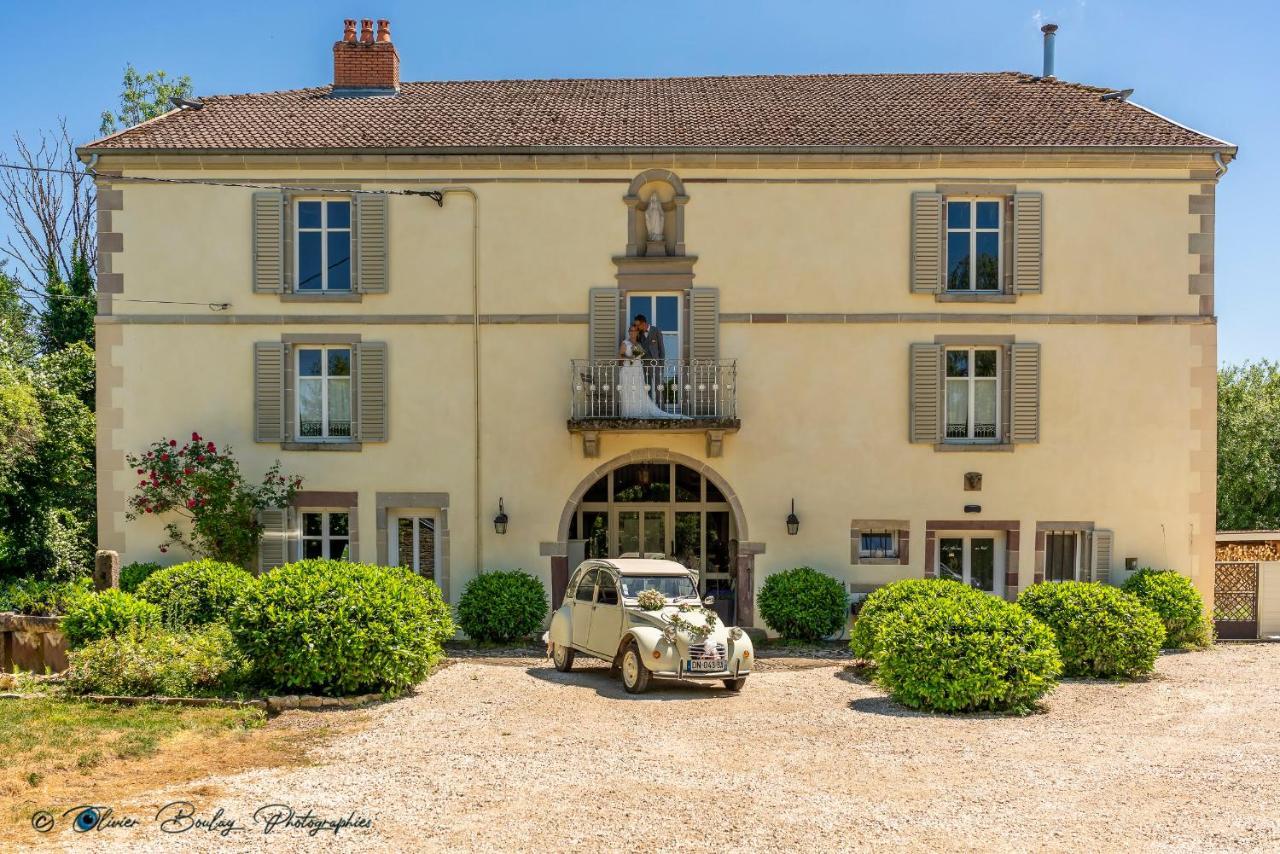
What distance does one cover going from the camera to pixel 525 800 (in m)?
8.16

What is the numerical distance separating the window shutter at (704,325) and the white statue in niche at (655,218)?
3.92 ft

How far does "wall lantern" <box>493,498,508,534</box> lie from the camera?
1791 cm

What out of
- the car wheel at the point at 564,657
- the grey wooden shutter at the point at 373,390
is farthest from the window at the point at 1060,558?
the grey wooden shutter at the point at 373,390

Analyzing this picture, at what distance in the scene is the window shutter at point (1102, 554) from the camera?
17.9 meters

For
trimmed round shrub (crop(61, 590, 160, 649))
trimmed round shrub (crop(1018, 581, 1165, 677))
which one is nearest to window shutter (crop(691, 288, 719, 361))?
trimmed round shrub (crop(1018, 581, 1165, 677))

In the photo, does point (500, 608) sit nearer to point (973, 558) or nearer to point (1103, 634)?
point (973, 558)

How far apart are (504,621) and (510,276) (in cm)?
567

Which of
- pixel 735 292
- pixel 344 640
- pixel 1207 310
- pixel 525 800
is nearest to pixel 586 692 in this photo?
pixel 344 640

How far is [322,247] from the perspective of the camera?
59.8 ft

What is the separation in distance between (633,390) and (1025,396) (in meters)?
6.48

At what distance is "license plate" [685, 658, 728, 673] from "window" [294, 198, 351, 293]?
9.38 meters

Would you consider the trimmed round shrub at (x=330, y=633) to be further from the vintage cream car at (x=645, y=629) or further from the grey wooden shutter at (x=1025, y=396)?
the grey wooden shutter at (x=1025, y=396)
